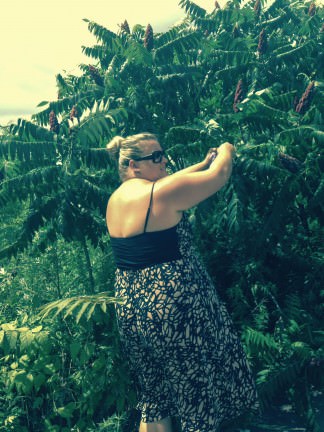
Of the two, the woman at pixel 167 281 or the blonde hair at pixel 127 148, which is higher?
the blonde hair at pixel 127 148

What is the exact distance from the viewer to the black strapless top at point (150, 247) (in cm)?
263

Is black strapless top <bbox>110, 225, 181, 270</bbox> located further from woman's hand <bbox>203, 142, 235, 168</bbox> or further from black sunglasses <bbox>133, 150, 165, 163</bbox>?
woman's hand <bbox>203, 142, 235, 168</bbox>

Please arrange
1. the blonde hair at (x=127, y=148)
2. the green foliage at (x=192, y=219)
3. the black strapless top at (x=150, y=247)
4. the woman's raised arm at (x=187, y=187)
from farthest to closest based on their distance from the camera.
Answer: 1. the green foliage at (x=192, y=219)
2. the blonde hair at (x=127, y=148)
3. the black strapless top at (x=150, y=247)
4. the woman's raised arm at (x=187, y=187)

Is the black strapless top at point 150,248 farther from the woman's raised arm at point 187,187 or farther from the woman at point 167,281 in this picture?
the woman's raised arm at point 187,187

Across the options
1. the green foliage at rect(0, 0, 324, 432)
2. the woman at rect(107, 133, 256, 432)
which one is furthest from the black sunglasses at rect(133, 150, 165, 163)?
the green foliage at rect(0, 0, 324, 432)

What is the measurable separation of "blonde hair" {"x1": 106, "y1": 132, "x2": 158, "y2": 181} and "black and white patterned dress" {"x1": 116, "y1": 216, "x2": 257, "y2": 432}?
47 cm

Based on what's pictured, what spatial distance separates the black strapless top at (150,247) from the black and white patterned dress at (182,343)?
4cm

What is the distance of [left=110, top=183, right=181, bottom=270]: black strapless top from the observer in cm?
263

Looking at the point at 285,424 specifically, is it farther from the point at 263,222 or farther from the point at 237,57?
the point at 237,57

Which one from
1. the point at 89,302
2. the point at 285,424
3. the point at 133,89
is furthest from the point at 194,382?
the point at 133,89

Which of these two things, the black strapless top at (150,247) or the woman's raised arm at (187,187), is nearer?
the woman's raised arm at (187,187)

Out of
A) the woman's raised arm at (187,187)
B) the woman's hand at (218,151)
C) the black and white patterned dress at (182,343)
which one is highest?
the woman's hand at (218,151)

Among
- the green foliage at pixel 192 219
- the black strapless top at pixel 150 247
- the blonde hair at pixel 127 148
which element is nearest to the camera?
the black strapless top at pixel 150 247

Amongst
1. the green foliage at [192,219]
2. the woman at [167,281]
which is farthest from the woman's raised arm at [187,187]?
the green foliage at [192,219]
